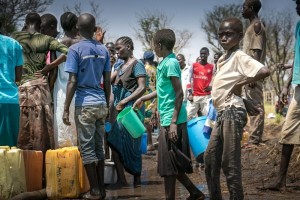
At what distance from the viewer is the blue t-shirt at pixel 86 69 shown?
17.0ft

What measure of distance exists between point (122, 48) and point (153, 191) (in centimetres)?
181

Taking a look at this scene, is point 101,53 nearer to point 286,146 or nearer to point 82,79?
point 82,79

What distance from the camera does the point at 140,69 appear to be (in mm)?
6355

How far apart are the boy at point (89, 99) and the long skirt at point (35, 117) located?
0.71 metres

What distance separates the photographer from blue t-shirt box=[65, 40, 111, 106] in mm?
5176

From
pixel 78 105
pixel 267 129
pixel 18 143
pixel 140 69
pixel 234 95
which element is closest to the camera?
pixel 234 95

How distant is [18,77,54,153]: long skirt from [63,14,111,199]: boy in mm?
709

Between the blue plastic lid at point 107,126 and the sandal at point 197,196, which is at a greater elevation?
the blue plastic lid at point 107,126

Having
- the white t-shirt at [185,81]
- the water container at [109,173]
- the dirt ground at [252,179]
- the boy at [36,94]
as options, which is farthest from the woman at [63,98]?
the white t-shirt at [185,81]

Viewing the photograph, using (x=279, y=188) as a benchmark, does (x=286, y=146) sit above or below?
above

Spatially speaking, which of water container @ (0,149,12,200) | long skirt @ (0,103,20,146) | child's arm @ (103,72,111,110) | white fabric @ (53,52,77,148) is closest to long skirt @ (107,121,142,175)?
white fabric @ (53,52,77,148)

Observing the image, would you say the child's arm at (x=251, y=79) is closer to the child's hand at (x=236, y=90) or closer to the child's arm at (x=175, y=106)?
the child's hand at (x=236, y=90)

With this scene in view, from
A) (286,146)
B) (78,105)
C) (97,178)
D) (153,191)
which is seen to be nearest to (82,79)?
(78,105)

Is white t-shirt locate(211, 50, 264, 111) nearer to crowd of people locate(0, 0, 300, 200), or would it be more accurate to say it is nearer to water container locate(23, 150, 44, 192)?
crowd of people locate(0, 0, 300, 200)
